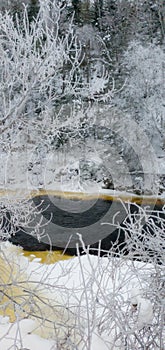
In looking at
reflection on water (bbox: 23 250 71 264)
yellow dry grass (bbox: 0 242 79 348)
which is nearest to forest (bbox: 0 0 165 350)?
reflection on water (bbox: 23 250 71 264)

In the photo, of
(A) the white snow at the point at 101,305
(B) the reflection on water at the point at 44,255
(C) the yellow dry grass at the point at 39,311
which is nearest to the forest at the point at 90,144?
(B) the reflection on water at the point at 44,255

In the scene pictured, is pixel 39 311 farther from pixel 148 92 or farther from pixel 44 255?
pixel 148 92

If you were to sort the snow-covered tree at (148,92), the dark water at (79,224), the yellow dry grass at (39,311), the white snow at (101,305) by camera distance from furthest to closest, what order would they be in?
the snow-covered tree at (148,92) < the dark water at (79,224) < the yellow dry grass at (39,311) < the white snow at (101,305)

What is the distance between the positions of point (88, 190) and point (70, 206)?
2884 mm

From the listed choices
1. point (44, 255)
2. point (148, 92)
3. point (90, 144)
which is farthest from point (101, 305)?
point (90, 144)

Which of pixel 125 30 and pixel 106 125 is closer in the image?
pixel 106 125

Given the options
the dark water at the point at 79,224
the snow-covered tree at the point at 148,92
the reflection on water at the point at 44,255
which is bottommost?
the reflection on water at the point at 44,255

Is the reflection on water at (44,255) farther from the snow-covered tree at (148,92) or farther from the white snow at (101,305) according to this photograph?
the snow-covered tree at (148,92)

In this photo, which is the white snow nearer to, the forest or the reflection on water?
the forest

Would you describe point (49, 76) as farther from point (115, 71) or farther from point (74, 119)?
point (115, 71)

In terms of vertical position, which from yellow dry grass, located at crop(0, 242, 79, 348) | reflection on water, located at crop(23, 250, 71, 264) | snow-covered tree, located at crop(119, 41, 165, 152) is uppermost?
snow-covered tree, located at crop(119, 41, 165, 152)

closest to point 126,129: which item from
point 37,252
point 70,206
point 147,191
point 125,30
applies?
point 147,191

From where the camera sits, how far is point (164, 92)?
669 inches

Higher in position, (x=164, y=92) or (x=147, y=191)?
(x=164, y=92)
